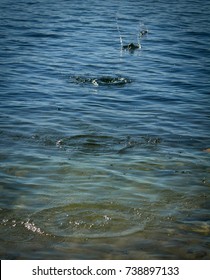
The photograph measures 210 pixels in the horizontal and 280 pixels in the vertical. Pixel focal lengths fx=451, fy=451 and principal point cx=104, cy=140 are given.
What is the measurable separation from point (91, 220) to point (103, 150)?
2.56 metres

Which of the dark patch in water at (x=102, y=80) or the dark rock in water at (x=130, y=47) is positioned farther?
the dark rock in water at (x=130, y=47)

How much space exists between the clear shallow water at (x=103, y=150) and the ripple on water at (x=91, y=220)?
0.5 inches

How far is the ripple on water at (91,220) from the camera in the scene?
5680 millimetres

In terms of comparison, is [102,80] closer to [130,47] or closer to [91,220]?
[130,47]

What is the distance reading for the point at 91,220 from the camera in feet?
19.6

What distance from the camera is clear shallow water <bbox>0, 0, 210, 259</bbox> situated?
220 inches

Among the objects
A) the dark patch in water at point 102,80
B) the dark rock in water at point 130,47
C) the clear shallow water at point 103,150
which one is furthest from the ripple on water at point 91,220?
the dark rock in water at point 130,47

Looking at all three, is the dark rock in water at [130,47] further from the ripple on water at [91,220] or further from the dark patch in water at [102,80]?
the ripple on water at [91,220]

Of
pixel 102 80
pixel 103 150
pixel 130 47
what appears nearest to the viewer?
pixel 103 150

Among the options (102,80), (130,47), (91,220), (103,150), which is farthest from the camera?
(130,47)

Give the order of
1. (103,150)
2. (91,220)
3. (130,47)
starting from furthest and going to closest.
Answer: (130,47) < (103,150) < (91,220)

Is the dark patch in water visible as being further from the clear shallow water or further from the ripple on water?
the ripple on water

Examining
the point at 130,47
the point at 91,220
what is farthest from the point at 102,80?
the point at 91,220

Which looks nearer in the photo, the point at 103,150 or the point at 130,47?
the point at 103,150
